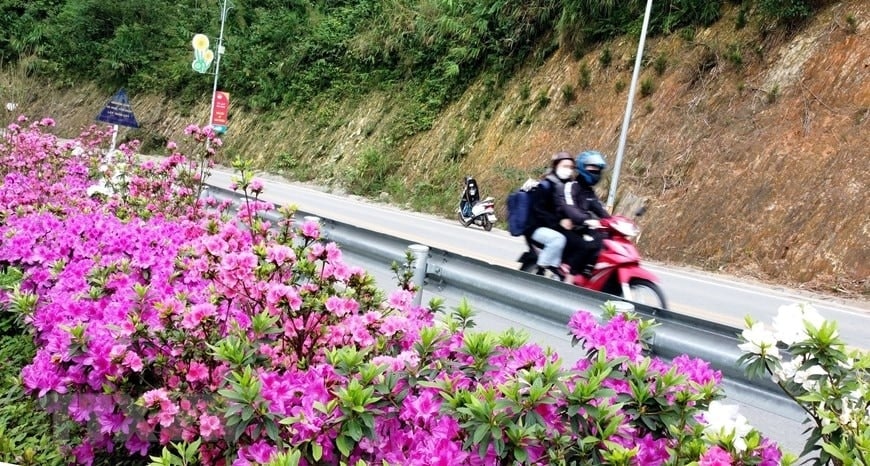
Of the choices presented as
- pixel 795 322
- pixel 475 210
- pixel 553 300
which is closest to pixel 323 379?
pixel 795 322

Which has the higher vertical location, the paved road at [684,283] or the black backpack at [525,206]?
the black backpack at [525,206]

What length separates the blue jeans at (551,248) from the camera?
21.0 feet

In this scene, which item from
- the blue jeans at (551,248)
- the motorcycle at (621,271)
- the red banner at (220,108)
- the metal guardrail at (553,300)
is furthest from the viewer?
the red banner at (220,108)

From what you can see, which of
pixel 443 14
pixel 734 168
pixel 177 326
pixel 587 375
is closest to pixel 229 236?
pixel 177 326

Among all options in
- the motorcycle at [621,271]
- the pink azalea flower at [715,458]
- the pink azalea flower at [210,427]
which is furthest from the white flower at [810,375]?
the motorcycle at [621,271]

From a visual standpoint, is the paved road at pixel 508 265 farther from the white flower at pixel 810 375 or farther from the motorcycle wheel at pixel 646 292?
the motorcycle wheel at pixel 646 292

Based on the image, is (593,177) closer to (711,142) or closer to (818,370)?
(818,370)

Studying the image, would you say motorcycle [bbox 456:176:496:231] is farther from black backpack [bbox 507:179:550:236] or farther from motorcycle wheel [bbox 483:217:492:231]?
black backpack [bbox 507:179:550:236]

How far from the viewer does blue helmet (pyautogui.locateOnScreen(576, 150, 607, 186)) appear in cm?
632

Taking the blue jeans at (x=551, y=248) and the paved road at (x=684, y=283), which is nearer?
the blue jeans at (x=551, y=248)

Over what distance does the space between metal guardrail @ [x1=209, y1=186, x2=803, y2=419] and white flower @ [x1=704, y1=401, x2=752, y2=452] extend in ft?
3.10

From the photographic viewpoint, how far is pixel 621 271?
19.1ft

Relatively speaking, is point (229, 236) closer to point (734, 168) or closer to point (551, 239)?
point (551, 239)

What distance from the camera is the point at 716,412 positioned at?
179 cm
